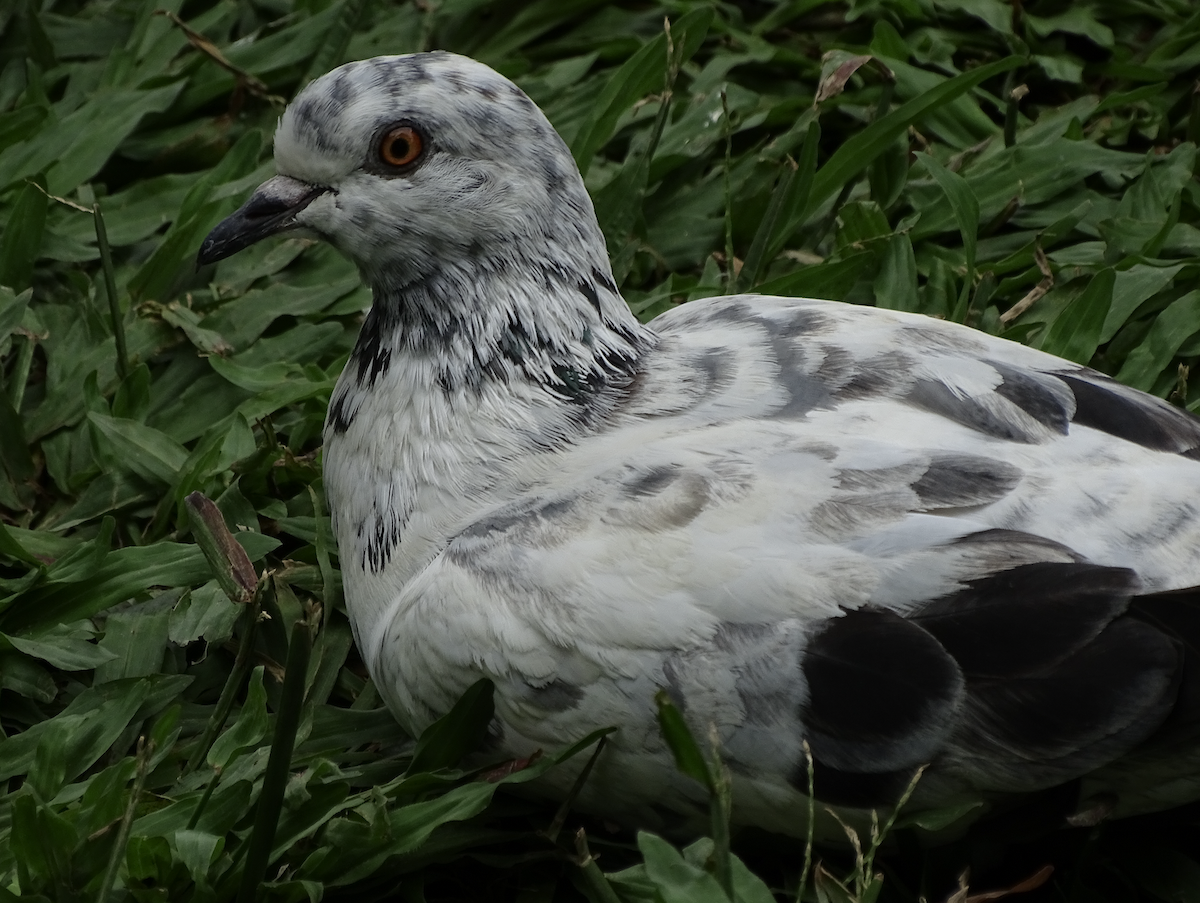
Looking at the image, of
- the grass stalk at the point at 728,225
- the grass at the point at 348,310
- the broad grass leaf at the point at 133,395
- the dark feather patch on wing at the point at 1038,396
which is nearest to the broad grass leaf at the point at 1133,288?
the grass at the point at 348,310

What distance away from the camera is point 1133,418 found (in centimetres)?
305

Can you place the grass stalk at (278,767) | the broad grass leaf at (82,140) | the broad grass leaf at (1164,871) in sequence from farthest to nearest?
the broad grass leaf at (82,140)
the broad grass leaf at (1164,871)
the grass stalk at (278,767)

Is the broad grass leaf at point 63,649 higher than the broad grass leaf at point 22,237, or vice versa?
the broad grass leaf at point 22,237

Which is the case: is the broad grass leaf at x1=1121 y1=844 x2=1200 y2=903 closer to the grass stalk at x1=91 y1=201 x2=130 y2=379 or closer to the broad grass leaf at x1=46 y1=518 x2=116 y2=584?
the broad grass leaf at x1=46 y1=518 x2=116 y2=584

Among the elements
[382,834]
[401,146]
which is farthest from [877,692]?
[401,146]

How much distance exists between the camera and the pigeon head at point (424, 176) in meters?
2.98

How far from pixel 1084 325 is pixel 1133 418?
1.06 m

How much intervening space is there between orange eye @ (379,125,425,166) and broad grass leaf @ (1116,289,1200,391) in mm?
1986

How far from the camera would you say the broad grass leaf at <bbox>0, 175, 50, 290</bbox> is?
4.30m

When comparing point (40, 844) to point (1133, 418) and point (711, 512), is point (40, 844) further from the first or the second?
point (1133, 418)

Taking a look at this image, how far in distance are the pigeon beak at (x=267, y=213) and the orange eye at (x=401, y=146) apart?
16 cm

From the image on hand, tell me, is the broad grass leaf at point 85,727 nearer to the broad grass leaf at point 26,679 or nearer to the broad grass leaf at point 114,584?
the broad grass leaf at point 26,679

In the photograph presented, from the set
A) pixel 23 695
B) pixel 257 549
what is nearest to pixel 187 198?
pixel 257 549

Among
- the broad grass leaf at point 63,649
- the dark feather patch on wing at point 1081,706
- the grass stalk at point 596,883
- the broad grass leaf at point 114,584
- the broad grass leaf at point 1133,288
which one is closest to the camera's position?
the dark feather patch on wing at point 1081,706
